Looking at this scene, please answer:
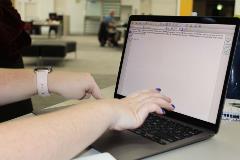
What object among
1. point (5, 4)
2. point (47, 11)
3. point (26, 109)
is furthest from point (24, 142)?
point (47, 11)

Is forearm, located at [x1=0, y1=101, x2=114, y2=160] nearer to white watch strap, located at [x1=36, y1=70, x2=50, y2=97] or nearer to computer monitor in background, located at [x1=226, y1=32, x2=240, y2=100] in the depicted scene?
white watch strap, located at [x1=36, y1=70, x2=50, y2=97]

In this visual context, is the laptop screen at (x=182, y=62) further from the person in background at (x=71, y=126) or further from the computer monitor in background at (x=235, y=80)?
the computer monitor in background at (x=235, y=80)

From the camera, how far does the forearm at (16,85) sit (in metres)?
1.14

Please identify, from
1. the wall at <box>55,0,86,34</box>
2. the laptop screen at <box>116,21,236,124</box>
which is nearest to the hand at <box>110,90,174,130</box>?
the laptop screen at <box>116,21,236,124</box>

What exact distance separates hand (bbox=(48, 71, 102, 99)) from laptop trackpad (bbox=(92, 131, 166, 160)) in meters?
0.27

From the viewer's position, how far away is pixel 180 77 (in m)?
0.99

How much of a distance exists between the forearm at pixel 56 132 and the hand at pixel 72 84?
0.38 metres

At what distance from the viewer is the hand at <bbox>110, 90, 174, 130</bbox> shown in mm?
775

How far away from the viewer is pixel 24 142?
2.00 ft

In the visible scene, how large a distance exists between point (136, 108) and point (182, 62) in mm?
255

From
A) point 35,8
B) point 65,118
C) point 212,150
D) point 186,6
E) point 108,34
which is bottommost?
point 108,34

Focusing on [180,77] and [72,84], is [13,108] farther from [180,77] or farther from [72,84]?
[180,77]

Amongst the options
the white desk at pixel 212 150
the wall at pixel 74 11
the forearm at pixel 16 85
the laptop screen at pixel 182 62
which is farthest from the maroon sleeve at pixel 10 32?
the wall at pixel 74 11

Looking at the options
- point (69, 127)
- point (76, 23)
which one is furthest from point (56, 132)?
point (76, 23)
